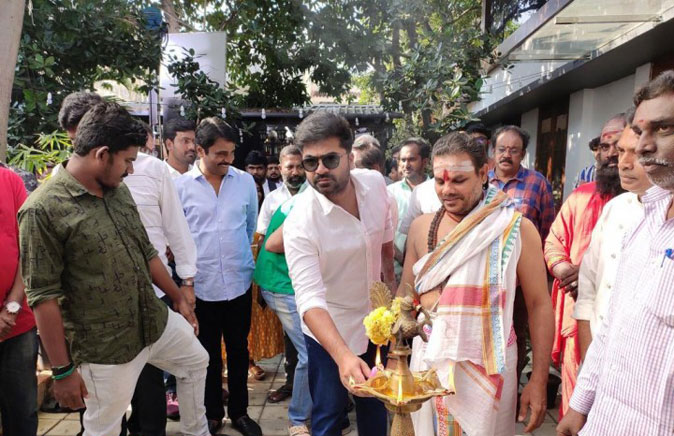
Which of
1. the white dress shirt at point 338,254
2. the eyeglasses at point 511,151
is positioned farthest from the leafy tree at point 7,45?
the eyeglasses at point 511,151

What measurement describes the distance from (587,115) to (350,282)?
7512mm

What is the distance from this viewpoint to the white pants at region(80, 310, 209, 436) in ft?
7.89

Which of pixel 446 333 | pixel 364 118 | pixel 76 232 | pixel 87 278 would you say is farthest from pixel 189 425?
pixel 364 118

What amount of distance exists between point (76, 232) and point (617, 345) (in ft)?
7.58

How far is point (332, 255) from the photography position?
7.87 feet

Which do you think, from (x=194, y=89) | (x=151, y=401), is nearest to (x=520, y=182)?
(x=151, y=401)

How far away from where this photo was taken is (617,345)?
154cm

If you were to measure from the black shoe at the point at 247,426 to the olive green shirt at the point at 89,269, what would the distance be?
4.54 ft

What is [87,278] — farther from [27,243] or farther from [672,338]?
[672,338]

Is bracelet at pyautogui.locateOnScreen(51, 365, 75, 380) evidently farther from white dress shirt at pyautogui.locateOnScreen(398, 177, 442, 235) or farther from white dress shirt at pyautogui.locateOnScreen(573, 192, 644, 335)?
white dress shirt at pyautogui.locateOnScreen(573, 192, 644, 335)

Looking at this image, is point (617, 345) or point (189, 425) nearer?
point (617, 345)

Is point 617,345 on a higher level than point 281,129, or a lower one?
lower

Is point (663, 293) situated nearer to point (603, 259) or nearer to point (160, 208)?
point (603, 259)

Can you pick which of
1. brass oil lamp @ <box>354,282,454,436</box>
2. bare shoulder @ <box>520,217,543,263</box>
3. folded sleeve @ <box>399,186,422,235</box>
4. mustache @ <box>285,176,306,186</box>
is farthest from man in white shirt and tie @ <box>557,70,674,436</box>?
mustache @ <box>285,176,306,186</box>
